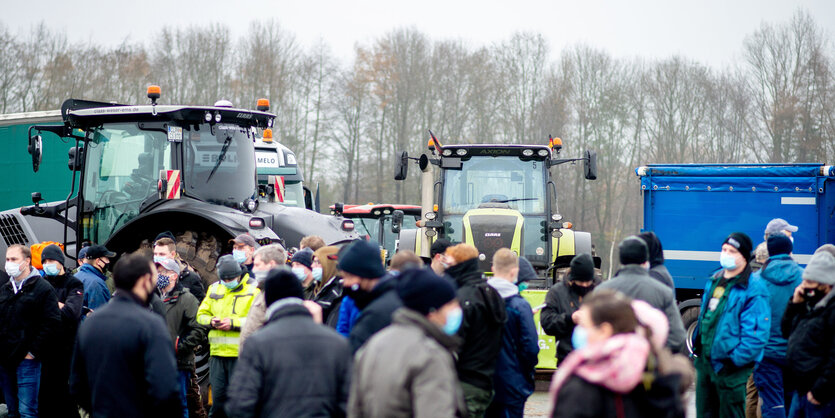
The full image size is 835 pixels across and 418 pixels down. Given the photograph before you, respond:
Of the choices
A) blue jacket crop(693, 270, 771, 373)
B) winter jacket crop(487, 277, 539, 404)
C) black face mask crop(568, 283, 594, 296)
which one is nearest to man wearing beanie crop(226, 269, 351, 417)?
winter jacket crop(487, 277, 539, 404)

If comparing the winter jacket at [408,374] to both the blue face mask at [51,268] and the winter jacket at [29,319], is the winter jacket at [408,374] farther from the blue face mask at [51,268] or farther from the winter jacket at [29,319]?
the blue face mask at [51,268]

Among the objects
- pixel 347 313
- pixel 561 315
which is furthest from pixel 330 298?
pixel 561 315

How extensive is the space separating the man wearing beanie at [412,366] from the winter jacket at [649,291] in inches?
89.9

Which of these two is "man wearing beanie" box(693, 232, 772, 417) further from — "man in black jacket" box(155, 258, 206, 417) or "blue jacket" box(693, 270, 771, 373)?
"man in black jacket" box(155, 258, 206, 417)

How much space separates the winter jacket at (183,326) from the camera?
7.90 metres

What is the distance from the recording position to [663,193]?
14.1 m

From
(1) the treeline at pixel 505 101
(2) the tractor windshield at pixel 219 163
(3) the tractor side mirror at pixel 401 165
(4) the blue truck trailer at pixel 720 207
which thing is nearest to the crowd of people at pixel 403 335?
(2) the tractor windshield at pixel 219 163

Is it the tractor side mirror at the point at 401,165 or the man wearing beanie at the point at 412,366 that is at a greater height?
the tractor side mirror at the point at 401,165

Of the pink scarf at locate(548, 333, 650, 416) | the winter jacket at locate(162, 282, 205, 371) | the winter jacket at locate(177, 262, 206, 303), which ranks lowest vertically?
the winter jacket at locate(162, 282, 205, 371)

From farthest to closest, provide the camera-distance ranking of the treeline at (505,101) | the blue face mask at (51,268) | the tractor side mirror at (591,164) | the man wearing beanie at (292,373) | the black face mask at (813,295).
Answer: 1. the treeline at (505,101)
2. the tractor side mirror at (591,164)
3. the blue face mask at (51,268)
4. the black face mask at (813,295)
5. the man wearing beanie at (292,373)

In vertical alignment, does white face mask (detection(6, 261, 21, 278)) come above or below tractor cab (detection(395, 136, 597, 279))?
below

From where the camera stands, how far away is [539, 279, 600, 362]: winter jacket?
702cm

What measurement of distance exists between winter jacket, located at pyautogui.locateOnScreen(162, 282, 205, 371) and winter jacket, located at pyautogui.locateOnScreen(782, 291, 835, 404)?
15.8 feet

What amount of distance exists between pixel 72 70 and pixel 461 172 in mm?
27619
